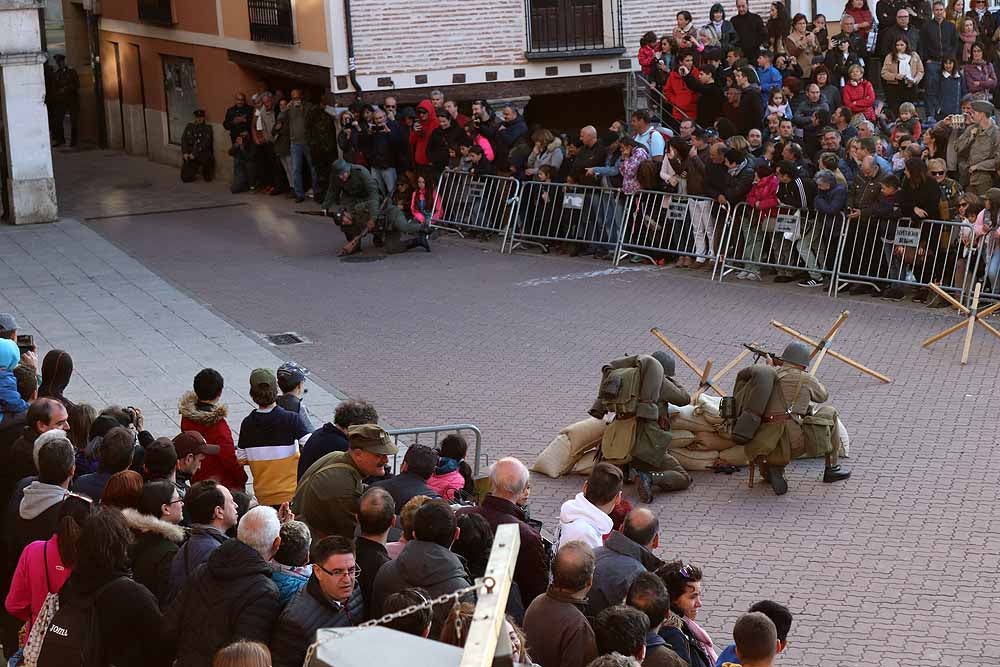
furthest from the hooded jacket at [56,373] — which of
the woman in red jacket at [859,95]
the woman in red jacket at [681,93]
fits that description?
the woman in red jacket at [681,93]

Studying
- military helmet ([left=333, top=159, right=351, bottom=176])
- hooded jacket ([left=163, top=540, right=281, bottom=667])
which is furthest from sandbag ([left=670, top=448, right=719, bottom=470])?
military helmet ([left=333, top=159, right=351, bottom=176])

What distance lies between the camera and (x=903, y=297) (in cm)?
1723

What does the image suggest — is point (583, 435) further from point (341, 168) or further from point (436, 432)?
point (341, 168)

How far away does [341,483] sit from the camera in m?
8.38

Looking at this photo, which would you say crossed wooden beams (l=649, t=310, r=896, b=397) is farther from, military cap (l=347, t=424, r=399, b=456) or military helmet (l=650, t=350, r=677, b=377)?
military cap (l=347, t=424, r=399, b=456)

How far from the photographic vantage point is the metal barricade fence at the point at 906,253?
1653 centimetres

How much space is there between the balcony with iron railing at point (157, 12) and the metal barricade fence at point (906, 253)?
17.4 metres

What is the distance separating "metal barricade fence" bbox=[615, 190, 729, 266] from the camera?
18859mm

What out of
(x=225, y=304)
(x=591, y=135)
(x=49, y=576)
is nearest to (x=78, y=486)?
(x=49, y=576)

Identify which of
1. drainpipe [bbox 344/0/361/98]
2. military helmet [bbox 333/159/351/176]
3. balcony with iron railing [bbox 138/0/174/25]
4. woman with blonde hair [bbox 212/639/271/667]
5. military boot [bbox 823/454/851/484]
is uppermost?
balcony with iron railing [bbox 138/0/174/25]

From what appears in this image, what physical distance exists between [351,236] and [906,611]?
1266 centimetres

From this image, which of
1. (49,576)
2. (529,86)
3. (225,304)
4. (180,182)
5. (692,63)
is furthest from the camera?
(180,182)

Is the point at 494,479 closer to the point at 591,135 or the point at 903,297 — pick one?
the point at 903,297

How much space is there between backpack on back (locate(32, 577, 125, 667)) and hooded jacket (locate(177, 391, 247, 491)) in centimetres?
325
